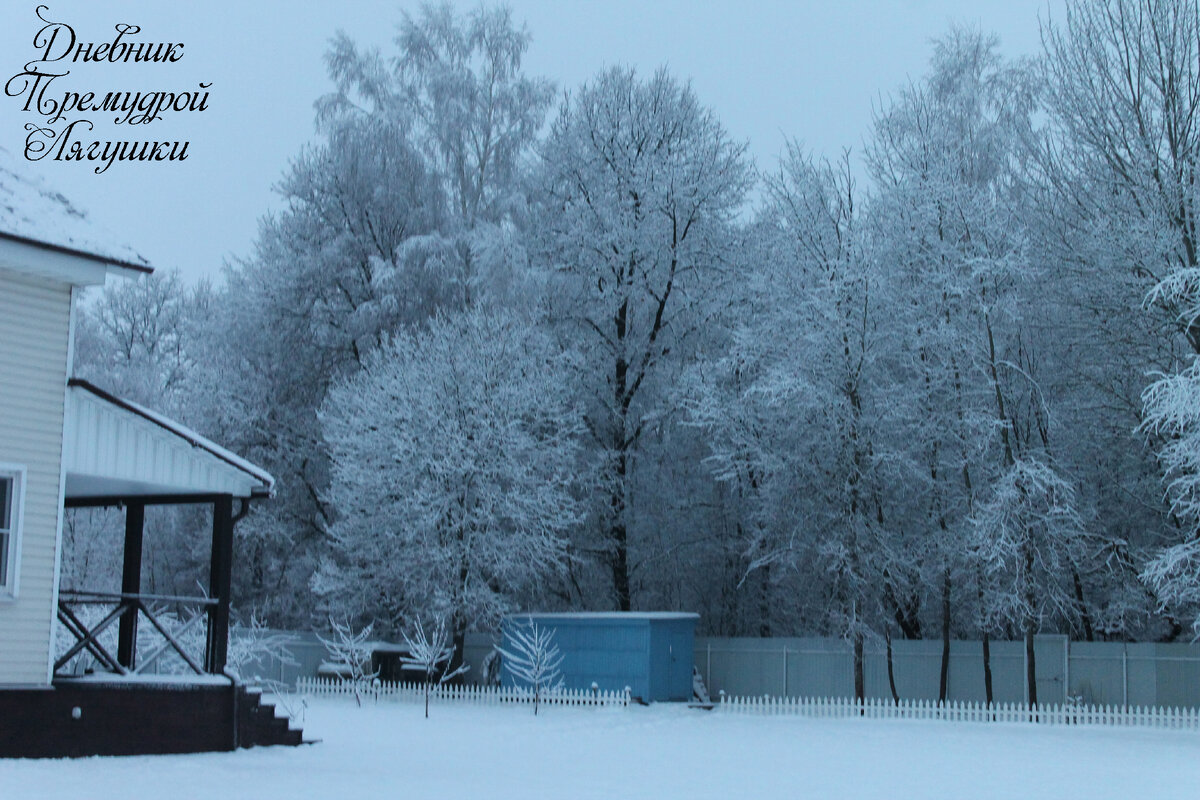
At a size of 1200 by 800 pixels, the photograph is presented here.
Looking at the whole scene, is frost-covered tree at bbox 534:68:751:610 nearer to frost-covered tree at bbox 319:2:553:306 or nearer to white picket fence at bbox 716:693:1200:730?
frost-covered tree at bbox 319:2:553:306

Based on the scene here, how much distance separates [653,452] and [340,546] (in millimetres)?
8057

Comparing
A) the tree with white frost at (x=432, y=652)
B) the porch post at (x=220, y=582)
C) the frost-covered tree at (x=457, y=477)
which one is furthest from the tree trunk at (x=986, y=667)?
the porch post at (x=220, y=582)

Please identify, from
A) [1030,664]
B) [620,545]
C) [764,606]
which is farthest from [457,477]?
[1030,664]

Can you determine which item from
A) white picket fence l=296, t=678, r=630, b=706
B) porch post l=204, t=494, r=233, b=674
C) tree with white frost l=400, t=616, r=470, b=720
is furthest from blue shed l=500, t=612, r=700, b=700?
porch post l=204, t=494, r=233, b=674

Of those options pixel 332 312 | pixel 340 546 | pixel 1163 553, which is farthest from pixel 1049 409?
pixel 332 312

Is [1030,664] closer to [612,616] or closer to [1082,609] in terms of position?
[1082,609]

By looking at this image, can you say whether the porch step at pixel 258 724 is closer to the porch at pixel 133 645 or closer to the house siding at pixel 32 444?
the porch at pixel 133 645

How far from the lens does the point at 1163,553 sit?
2336 centimetres

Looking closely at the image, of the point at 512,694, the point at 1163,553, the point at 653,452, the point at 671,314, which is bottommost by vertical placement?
the point at 512,694

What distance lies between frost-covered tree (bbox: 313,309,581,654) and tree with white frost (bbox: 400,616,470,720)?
43 centimetres

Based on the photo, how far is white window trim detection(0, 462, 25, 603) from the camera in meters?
13.7

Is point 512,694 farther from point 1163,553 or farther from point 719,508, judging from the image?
point 1163,553

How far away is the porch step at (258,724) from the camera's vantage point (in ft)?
53.1

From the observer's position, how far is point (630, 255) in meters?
32.4
